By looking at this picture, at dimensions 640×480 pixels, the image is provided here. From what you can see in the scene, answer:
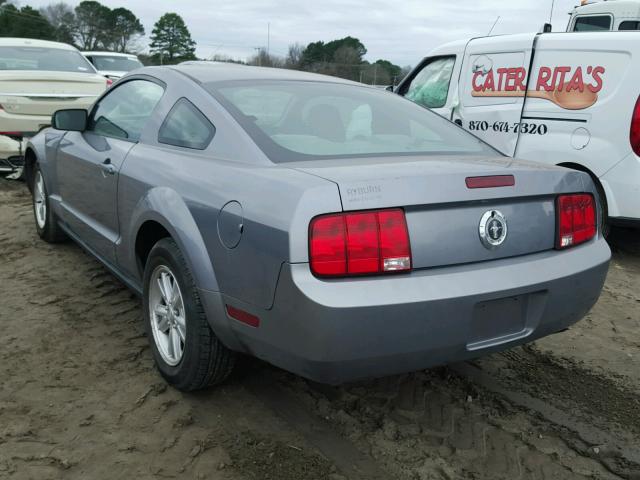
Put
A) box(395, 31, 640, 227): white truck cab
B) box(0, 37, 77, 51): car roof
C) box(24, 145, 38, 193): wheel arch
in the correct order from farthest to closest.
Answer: box(0, 37, 77, 51): car roof < box(24, 145, 38, 193): wheel arch < box(395, 31, 640, 227): white truck cab

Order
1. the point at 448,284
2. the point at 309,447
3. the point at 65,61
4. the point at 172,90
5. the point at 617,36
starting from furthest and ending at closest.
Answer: the point at 65,61
the point at 617,36
the point at 172,90
the point at 309,447
the point at 448,284

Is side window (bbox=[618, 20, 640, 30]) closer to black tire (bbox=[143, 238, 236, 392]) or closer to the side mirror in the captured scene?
the side mirror

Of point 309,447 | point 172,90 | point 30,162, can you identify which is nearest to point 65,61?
point 30,162

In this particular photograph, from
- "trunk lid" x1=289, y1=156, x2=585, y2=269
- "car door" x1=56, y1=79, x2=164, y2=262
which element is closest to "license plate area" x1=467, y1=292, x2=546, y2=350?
"trunk lid" x1=289, y1=156, x2=585, y2=269

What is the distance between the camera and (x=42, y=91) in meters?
6.82

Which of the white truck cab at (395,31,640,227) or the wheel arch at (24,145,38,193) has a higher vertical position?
the white truck cab at (395,31,640,227)

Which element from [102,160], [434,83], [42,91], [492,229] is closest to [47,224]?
[102,160]

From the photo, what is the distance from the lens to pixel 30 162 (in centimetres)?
520

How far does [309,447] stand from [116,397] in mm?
949

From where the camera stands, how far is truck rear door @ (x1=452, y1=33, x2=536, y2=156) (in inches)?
225

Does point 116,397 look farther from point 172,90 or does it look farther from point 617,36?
point 617,36

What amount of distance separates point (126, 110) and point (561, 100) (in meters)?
3.78

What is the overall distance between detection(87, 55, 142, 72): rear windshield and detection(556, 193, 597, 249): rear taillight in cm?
1396

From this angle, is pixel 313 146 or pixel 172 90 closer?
pixel 313 146
